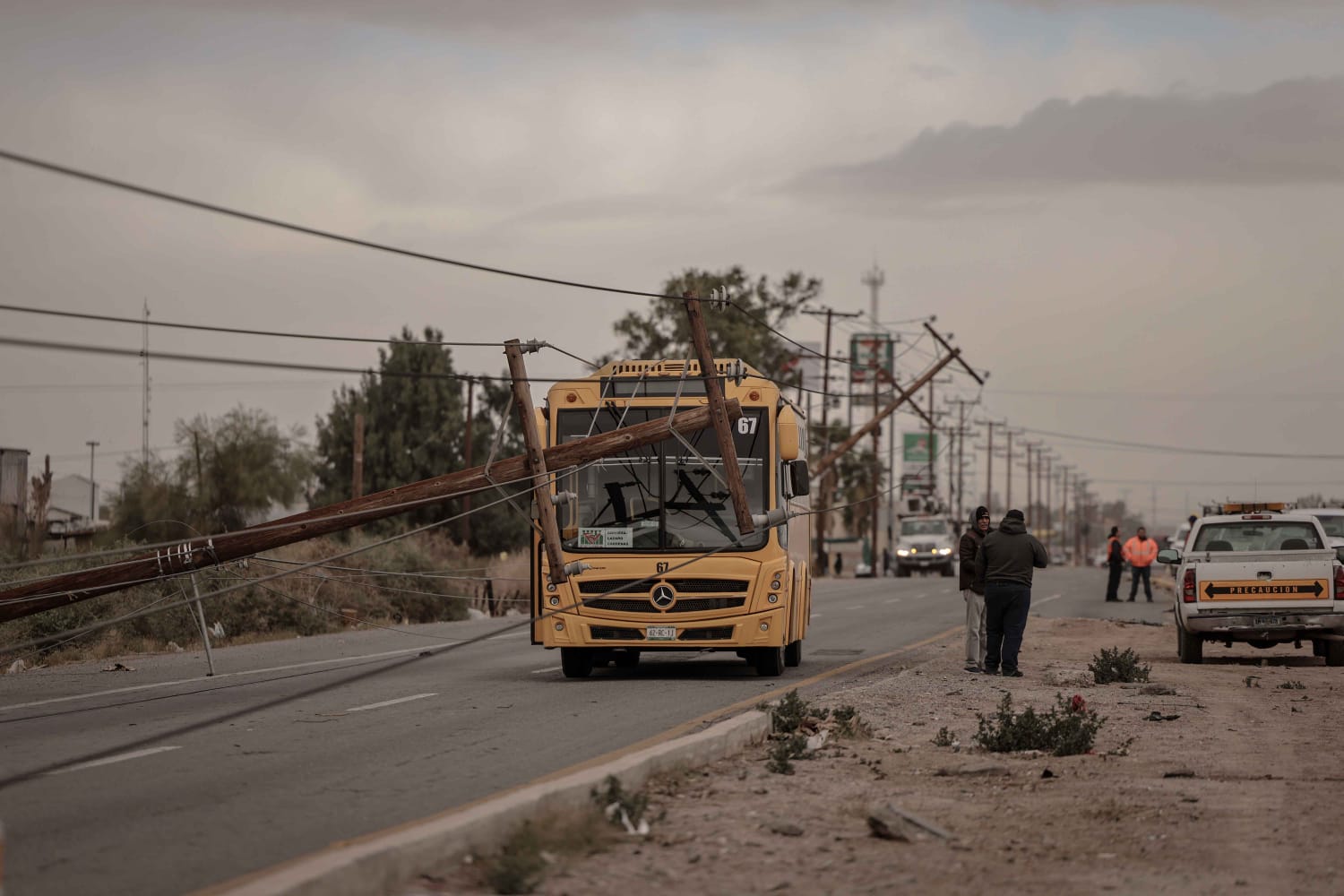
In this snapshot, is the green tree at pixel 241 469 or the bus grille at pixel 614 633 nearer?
the bus grille at pixel 614 633

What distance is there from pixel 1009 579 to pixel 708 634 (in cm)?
354

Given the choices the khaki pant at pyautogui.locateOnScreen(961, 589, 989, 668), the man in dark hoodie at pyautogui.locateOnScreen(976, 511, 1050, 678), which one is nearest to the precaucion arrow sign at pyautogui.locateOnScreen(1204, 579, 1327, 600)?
the man in dark hoodie at pyautogui.locateOnScreen(976, 511, 1050, 678)

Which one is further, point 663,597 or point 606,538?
point 606,538

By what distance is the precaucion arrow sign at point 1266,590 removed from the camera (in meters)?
20.1

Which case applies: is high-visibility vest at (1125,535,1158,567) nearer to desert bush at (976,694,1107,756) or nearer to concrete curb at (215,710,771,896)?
desert bush at (976,694,1107,756)

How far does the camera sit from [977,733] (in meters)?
12.6

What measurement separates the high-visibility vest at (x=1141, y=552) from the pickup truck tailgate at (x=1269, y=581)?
21.9m

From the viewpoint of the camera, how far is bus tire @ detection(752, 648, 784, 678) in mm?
17938

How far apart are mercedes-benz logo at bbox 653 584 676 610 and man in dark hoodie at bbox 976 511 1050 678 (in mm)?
3743

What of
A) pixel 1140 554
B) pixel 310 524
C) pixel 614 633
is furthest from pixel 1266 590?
pixel 1140 554

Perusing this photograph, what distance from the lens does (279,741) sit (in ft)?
39.5

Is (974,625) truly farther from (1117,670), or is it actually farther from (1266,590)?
(1266,590)

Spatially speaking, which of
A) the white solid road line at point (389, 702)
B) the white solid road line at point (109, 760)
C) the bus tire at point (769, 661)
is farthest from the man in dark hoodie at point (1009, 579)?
the white solid road line at point (109, 760)

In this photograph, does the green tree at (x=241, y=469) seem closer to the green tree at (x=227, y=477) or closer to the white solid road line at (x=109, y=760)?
the green tree at (x=227, y=477)
